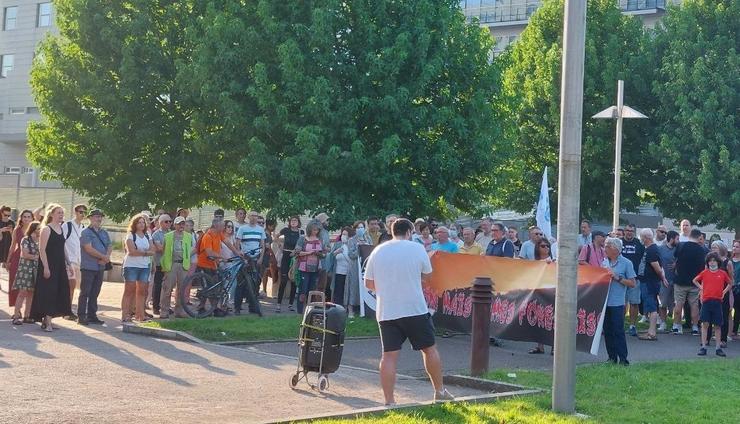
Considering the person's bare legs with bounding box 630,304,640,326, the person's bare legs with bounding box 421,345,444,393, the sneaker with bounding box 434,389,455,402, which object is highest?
the person's bare legs with bounding box 630,304,640,326

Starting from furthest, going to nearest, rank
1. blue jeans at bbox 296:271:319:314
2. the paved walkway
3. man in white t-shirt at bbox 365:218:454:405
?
1. blue jeans at bbox 296:271:319:314
2. man in white t-shirt at bbox 365:218:454:405
3. the paved walkway

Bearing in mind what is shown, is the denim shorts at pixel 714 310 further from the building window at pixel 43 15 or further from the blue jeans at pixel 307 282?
the building window at pixel 43 15

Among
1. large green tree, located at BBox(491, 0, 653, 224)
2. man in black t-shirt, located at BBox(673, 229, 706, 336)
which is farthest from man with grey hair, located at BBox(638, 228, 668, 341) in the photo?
large green tree, located at BBox(491, 0, 653, 224)

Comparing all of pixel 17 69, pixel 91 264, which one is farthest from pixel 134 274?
pixel 17 69

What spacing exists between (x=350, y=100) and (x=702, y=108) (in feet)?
55.3

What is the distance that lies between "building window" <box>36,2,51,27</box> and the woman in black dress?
170ft

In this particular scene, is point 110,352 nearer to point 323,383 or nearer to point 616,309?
point 323,383

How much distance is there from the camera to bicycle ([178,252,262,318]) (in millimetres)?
17953

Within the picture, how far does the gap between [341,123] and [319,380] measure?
14.1m

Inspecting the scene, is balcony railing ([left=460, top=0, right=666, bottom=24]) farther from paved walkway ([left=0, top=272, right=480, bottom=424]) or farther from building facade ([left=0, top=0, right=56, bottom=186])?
paved walkway ([left=0, top=272, right=480, bottom=424])

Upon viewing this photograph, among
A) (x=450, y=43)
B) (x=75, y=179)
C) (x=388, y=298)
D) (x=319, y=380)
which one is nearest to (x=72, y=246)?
(x=319, y=380)

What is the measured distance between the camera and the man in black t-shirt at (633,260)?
18.6 metres

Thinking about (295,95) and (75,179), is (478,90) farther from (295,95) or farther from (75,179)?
(75,179)

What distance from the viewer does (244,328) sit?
645 inches
